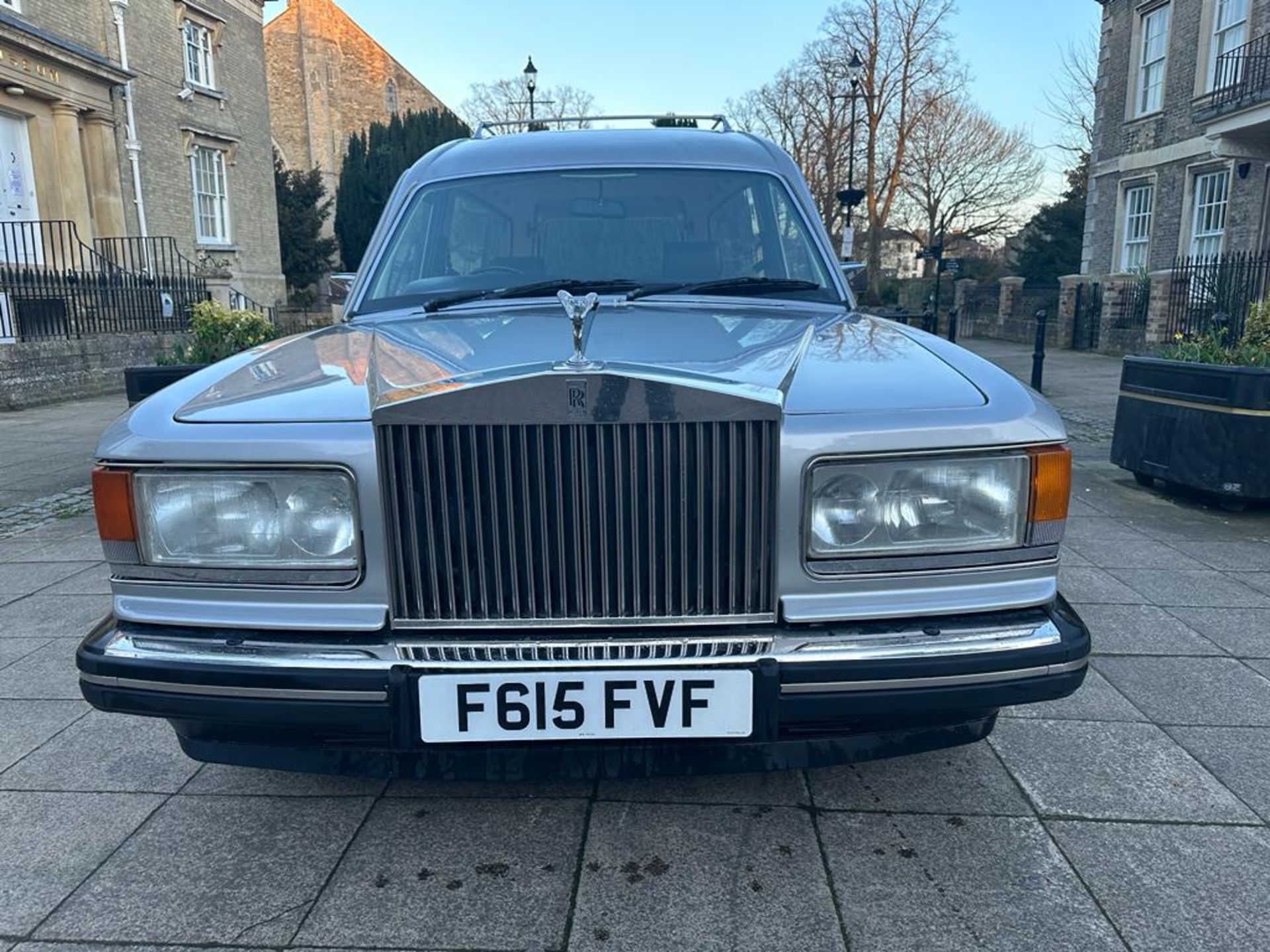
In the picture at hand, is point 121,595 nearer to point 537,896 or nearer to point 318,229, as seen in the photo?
point 537,896

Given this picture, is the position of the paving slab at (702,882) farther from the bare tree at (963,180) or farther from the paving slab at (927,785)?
the bare tree at (963,180)

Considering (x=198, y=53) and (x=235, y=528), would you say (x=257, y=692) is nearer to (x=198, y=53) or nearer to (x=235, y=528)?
(x=235, y=528)

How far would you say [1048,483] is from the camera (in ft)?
6.77

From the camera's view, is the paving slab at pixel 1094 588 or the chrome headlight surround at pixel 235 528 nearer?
the chrome headlight surround at pixel 235 528

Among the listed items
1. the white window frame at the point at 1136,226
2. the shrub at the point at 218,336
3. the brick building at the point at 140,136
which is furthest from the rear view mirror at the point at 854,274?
the white window frame at the point at 1136,226

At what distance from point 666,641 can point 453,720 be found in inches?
19.4

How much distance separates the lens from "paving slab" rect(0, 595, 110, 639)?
3922 millimetres

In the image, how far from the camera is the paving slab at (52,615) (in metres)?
3.92

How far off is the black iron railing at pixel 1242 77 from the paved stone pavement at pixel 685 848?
15.9 m

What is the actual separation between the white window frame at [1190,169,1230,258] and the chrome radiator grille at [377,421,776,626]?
19.2 m

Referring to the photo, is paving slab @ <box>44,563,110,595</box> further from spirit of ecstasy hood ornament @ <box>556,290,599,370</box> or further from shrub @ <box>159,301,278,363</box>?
spirit of ecstasy hood ornament @ <box>556,290,599,370</box>

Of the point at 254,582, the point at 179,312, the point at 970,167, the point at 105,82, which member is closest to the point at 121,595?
the point at 254,582

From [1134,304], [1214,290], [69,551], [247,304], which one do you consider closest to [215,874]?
[69,551]

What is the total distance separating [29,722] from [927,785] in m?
2.97
